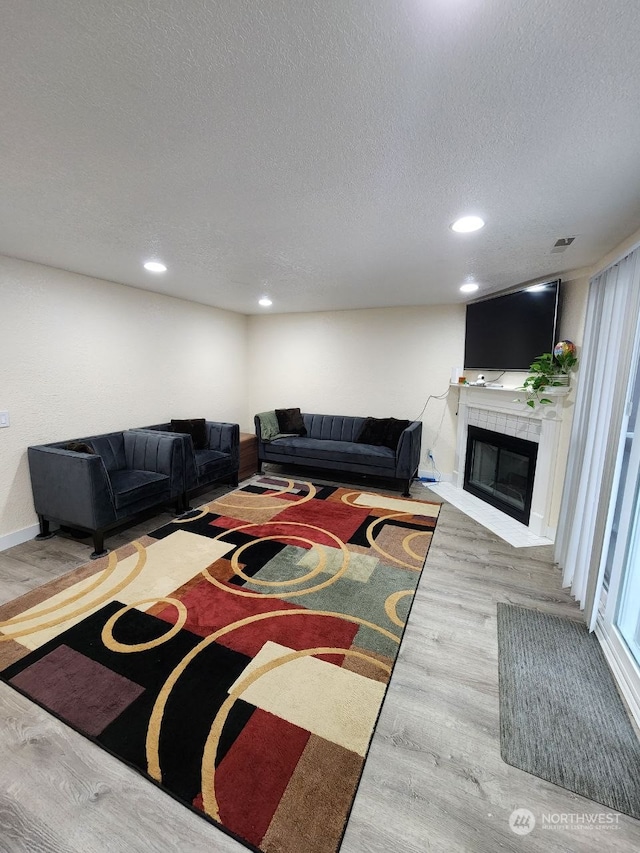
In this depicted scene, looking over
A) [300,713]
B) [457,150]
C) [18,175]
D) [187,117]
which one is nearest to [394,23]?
[457,150]

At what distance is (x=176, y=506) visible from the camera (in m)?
3.66

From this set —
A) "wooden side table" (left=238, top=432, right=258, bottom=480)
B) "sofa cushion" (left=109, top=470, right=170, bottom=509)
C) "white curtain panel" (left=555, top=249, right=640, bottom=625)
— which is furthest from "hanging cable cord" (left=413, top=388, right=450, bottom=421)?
"sofa cushion" (left=109, top=470, right=170, bottom=509)

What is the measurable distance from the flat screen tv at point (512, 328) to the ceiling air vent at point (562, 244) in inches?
30.8

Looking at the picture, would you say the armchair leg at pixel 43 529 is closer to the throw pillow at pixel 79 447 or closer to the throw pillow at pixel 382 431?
the throw pillow at pixel 79 447

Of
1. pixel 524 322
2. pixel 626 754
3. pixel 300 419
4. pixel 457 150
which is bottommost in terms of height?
pixel 626 754

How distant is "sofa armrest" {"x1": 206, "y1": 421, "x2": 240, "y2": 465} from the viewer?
439 centimetres

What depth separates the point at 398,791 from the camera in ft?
4.17

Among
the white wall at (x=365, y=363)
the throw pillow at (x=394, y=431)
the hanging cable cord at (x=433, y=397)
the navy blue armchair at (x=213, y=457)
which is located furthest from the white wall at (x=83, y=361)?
the hanging cable cord at (x=433, y=397)

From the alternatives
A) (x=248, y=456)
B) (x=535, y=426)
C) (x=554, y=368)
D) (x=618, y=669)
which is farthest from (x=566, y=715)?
(x=248, y=456)

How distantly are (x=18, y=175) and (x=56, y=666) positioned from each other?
2.37m

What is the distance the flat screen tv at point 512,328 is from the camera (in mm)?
3289

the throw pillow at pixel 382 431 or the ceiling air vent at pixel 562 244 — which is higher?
the ceiling air vent at pixel 562 244

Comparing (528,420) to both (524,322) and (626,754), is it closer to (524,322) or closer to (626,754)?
(524,322)

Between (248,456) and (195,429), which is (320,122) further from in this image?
(248,456)
